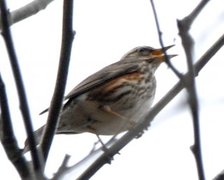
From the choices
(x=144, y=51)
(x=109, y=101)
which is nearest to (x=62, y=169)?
(x=109, y=101)

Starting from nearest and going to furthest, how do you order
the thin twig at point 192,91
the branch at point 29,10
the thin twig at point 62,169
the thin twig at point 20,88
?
the thin twig at point 192,91, the thin twig at point 20,88, the thin twig at point 62,169, the branch at point 29,10

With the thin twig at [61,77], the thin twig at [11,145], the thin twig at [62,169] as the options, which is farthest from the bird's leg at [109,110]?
the thin twig at [11,145]

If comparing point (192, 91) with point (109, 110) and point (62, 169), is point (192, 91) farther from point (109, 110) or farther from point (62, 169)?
point (109, 110)

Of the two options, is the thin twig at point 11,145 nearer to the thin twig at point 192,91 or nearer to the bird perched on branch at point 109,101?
the thin twig at point 192,91

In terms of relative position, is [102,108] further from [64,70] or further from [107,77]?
[64,70]

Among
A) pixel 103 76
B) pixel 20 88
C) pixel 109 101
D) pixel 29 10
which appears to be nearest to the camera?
pixel 20 88

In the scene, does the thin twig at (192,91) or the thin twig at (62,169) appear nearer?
the thin twig at (192,91)
